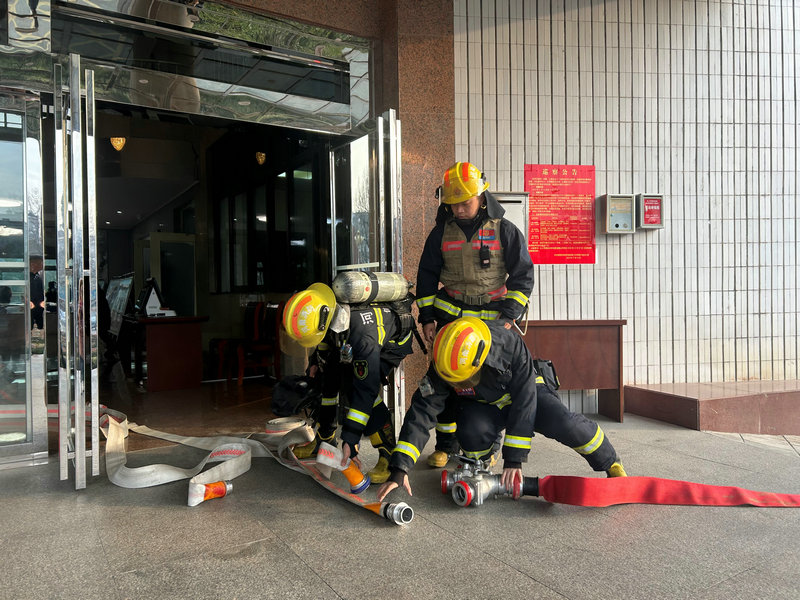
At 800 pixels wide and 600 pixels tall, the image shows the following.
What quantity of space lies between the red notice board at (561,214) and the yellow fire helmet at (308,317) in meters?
2.87

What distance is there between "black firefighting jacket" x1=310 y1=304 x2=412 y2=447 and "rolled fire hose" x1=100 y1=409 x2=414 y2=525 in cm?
48

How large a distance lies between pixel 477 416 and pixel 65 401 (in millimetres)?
2638

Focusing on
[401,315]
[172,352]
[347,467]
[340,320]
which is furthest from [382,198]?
[172,352]

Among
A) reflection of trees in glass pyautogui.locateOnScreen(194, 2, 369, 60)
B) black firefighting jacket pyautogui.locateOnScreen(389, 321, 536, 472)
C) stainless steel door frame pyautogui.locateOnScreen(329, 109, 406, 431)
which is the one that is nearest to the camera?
black firefighting jacket pyautogui.locateOnScreen(389, 321, 536, 472)

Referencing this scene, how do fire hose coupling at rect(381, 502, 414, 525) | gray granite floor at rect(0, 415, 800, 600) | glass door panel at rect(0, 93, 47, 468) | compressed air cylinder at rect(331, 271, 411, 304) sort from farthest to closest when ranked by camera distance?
glass door panel at rect(0, 93, 47, 468), compressed air cylinder at rect(331, 271, 411, 304), fire hose coupling at rect(381, 502, 414, 525), gray granite floor at rect(0, 415, 800, 600)

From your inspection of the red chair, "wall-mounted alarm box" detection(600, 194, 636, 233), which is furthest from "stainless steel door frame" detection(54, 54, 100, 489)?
"wall-mounted alarm box" detection(600, 194, 636, 233)

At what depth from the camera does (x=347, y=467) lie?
A: 3.74 m

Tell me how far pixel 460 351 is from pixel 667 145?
4.25 meters

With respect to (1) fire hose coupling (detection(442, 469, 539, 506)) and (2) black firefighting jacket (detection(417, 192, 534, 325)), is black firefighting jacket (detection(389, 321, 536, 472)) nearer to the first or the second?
(1) fire hose coupling (detection(442, 469, 539, 506))

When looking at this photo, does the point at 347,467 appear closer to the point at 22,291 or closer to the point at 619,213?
the point at 22,291

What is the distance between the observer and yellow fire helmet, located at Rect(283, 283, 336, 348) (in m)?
3.66

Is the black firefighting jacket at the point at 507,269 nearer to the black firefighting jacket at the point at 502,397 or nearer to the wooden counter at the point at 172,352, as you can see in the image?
the black firefighting jacket at the point at 502,397

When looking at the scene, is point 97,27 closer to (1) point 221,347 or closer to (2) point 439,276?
(2) point 439,276

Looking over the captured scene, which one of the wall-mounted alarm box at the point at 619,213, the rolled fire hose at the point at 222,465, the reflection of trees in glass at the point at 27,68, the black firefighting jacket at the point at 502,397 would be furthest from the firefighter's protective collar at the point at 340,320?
the wall-mounted alarm box at the point at 619,213
